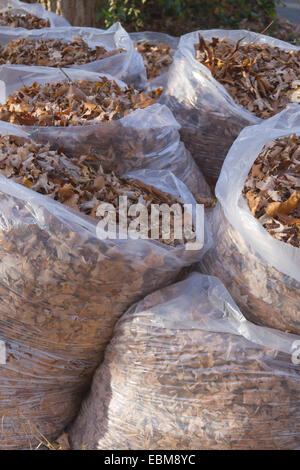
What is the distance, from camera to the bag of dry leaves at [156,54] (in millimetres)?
2750

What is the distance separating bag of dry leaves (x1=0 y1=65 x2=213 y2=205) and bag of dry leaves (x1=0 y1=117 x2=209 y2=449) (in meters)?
0.08

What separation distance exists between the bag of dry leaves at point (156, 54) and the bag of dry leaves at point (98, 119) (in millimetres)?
454

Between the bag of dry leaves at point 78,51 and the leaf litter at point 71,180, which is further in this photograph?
the bag of dry leaves at point 78,51

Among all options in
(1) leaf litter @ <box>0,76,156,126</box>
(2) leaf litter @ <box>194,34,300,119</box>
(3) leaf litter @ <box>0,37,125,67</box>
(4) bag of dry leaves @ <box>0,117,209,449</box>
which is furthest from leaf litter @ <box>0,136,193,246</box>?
(3) leaf litter @ <box>0,37,125,67</box>

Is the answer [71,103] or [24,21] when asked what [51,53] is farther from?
[71,103]

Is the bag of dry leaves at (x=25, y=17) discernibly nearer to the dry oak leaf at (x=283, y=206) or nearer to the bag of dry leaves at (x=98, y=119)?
the bag of dry leaves at (x=98, y=119)

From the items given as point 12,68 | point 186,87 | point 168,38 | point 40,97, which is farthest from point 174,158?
point 168,38

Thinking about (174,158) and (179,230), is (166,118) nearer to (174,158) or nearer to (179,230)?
(174,158)

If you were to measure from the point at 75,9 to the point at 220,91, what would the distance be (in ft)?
6.89

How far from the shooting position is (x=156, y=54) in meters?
3.05

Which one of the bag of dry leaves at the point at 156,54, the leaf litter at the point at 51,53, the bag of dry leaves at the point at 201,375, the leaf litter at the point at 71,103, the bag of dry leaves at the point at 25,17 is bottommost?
the bag of dry leaves at the point at 201,375

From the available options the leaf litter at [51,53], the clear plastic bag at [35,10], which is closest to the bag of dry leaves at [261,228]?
the leaf litter at [51,53]

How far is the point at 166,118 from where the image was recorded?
213cm

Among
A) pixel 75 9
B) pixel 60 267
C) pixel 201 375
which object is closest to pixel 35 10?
pixel 75 9
